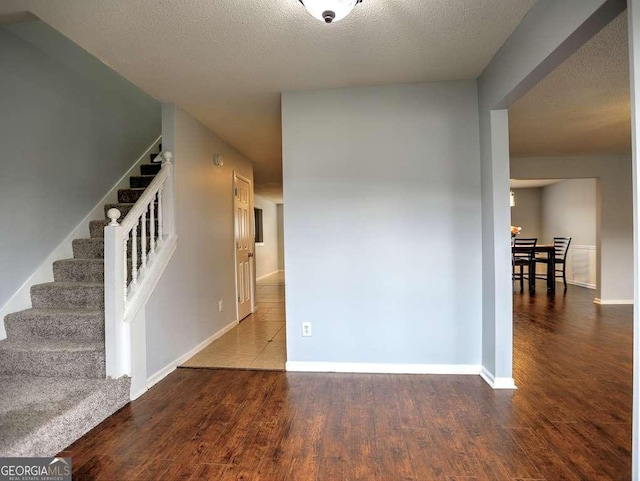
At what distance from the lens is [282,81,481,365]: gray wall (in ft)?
8.71

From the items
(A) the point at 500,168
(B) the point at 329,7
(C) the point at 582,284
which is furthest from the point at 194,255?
(C) the point at 582,284

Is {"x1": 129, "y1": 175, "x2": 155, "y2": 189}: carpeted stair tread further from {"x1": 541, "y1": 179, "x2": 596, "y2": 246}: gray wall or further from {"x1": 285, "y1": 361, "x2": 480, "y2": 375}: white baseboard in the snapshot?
{"x1": 541, "y1": 179, "x2": 596, "y2": 246}: gray wall

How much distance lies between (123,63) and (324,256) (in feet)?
6.59

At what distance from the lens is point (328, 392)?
2.38 metres

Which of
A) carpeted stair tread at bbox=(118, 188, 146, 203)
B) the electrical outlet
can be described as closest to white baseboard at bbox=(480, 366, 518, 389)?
the electrical outlet

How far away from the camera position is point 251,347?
3.38m

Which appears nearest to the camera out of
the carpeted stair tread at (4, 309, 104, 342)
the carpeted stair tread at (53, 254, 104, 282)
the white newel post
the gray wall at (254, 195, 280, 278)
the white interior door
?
the white newel post

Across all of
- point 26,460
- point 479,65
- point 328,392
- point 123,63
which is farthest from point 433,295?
point 123,63

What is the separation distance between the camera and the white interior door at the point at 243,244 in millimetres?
4504

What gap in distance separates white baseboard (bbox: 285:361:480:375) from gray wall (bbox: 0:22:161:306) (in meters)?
2.26

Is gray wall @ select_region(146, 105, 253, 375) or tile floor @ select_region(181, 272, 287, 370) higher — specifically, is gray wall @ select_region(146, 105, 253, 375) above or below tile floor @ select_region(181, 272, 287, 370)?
above

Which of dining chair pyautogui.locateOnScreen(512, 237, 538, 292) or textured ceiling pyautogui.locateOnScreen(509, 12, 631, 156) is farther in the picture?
dining chair pyautogui.locateOnScreen(512, 237, 538, 292)

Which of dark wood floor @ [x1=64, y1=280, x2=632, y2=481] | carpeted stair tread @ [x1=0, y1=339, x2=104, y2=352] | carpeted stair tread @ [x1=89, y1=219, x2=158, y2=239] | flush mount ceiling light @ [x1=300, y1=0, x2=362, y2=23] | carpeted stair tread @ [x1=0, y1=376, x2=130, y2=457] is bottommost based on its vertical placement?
dark wood floor @ [x1=64, y1=280, x2=632, y2=481]

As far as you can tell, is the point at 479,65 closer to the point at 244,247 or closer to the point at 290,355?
the point at 290,355
